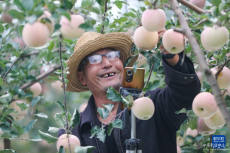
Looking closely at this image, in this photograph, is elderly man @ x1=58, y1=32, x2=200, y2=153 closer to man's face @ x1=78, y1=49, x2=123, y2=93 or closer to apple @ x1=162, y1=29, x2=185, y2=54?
man's face @ x1=78, y1=49, x2=123, y2=93

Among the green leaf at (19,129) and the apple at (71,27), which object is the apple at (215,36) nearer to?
the apple at (71,27)

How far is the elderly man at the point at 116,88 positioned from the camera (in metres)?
1.71

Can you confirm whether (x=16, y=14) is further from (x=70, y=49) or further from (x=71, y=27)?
(x=70, y=49)

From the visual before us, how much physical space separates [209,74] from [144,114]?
50 centimetres

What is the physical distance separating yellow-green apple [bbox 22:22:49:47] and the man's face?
3.18ft

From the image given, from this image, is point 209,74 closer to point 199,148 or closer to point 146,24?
point 146,24

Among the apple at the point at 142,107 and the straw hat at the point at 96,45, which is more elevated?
the straw hat at the point at 96,45

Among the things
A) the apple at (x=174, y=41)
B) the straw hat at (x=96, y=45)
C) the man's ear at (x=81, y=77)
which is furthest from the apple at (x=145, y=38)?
the man's ear at (x=81, y=77)

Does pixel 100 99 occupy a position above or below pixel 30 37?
below

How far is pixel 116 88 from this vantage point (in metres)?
2.00

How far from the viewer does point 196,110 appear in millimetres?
1169

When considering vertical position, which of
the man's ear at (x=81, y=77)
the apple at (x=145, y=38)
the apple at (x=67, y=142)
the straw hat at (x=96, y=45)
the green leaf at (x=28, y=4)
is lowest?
the apple at (x=67, y=142)

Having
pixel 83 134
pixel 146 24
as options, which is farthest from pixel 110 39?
pixel 146 24

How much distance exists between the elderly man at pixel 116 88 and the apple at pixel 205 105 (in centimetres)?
32
